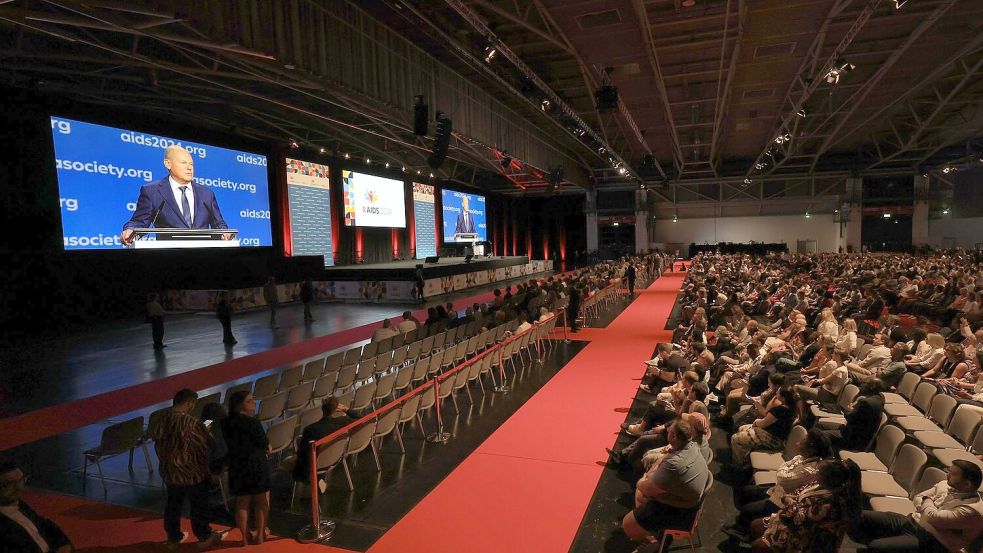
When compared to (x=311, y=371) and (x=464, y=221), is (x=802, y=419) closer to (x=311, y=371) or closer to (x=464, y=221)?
(x=311, y=371)

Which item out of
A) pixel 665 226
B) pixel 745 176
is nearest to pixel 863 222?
pixel 745 176

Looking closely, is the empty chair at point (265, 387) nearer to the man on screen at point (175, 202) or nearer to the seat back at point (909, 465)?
the seat back at point (909, 465)

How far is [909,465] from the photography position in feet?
11.8

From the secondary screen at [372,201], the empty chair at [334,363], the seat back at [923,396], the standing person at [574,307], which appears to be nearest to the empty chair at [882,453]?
the seat back at [923,396]

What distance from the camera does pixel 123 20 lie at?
261 inches

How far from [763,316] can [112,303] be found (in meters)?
17.4

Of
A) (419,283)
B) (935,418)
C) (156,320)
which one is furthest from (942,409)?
(419,283)

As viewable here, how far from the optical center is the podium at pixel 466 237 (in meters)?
30.4

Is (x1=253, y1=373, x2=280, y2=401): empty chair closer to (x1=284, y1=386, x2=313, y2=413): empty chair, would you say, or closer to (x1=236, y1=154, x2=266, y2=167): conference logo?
(x1=284, y1=386, x2=313, y2=413): empty chair

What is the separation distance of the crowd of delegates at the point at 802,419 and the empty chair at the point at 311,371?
4.04 meters

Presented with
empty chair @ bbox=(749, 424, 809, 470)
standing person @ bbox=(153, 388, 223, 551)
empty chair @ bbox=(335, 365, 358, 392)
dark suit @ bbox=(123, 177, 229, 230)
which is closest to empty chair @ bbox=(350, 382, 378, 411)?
empty chair @ bbox=(335, 365, 358, 392)

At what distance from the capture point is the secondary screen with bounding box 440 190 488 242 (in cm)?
2942

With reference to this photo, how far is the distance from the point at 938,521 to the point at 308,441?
416 cm

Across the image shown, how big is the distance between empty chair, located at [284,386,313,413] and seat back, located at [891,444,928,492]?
18.3 ft
